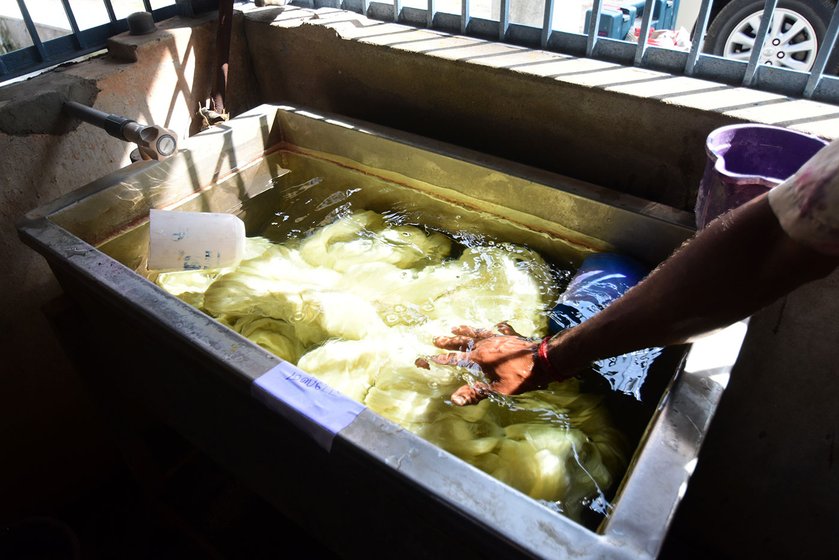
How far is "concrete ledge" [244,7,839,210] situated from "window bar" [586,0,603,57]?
9 cm

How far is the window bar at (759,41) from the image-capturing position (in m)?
2.26

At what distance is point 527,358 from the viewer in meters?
1.88

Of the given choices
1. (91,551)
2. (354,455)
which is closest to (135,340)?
(354,455)

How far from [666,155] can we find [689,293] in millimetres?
1333

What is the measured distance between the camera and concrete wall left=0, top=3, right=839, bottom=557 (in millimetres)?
2389

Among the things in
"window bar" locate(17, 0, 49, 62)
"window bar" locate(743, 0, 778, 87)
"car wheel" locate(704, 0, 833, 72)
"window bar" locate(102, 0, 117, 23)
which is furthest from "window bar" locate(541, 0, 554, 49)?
"car wheel" locate(704, 0, 833, 72)

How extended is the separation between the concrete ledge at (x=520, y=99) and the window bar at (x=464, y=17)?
7 cm

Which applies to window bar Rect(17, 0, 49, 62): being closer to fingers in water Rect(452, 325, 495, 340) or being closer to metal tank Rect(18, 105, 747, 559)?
metal tank Rect(18, 105, 747, 559)

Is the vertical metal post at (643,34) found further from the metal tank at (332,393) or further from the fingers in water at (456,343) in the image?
the fingers in water at (456,343)

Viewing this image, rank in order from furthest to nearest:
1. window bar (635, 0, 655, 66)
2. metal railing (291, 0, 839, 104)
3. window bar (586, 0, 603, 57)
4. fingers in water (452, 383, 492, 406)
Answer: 1. window bar (586, 0, 603, 57)
2. window bar (635, 0, 655, 66)
3. metal railing (291, 0, 839, 104)
4. fingers in water (452, 383, 492, 406)

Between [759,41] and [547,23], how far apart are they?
1.00 m

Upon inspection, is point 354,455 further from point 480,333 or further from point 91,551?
point 91,551

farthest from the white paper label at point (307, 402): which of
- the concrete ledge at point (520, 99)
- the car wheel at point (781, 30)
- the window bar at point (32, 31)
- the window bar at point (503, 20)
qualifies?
the car wheel at point (781, 30)

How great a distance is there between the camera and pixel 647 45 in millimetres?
2666
